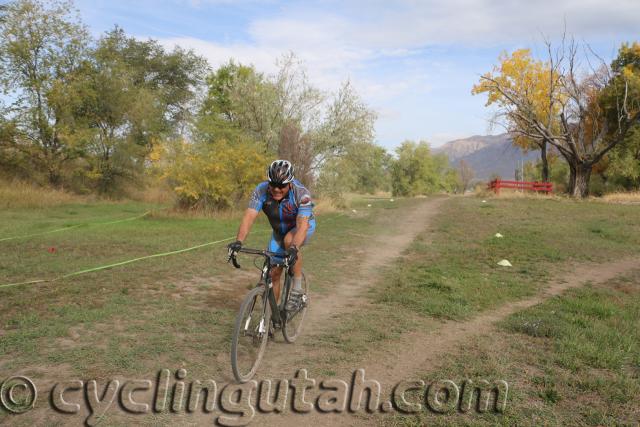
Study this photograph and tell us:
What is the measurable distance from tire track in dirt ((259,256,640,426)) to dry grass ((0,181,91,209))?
2261 cm

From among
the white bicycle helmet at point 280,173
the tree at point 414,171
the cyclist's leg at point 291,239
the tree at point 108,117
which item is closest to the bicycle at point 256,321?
the cyclist's leg at point 291,239

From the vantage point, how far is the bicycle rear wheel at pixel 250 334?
4590 millimetres

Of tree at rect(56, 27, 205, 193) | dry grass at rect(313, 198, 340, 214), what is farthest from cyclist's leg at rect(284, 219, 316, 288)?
tree at rect(56, 27, 205, 193)

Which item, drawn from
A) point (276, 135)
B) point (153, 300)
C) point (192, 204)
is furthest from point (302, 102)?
point (153, 300)

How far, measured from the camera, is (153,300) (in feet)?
24.8

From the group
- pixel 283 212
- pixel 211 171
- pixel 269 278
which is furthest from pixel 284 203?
pixel 211 171

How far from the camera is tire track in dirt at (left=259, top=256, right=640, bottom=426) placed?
404 centimetres

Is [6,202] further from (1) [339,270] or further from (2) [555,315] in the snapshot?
(2) [555,315]

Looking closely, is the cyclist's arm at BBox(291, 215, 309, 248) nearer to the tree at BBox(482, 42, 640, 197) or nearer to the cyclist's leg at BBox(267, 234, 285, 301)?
the cyclist's leg at BBox(267, 234, 285, 301)

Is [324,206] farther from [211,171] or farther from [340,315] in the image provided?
[340,315]

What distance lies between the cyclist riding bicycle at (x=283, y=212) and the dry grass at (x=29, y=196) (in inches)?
842

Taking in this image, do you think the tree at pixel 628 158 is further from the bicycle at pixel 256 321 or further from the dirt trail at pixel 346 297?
the bicycle at pixel 256 321

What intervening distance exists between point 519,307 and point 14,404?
23.0 ft

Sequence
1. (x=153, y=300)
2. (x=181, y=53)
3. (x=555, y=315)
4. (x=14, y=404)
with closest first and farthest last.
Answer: (x=14, y=404) < (x=555, y=315) < (x=153, y=300) < (x=181, y=53)
